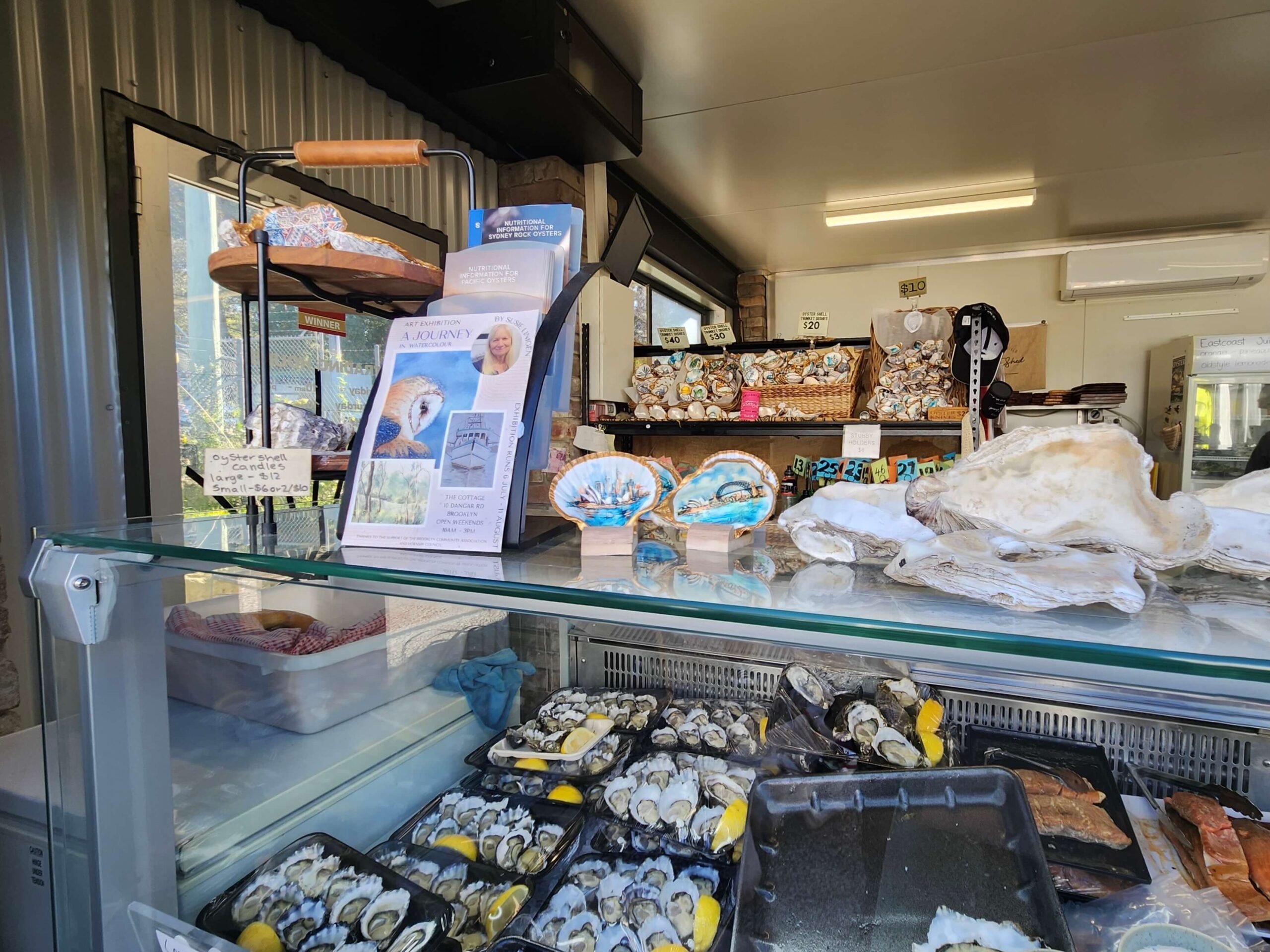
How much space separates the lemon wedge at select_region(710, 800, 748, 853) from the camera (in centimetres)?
89

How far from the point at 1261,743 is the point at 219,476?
1440 millimetres

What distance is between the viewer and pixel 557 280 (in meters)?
0.88

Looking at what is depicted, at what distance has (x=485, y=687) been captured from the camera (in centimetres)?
120

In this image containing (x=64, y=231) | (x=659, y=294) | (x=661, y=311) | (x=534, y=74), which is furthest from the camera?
(x=661, y=311)

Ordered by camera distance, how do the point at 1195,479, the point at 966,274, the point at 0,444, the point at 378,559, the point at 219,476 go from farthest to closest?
the point at 966,274 < the point at 1195,479 < the point at 0,444 < the point at 219,476 < the point at 378,559

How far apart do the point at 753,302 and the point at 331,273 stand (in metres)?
5.31

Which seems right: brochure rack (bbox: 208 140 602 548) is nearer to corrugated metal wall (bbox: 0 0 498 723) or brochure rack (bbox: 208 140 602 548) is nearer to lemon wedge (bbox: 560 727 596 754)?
A: lemon wedge (bbox: 560 727 596 754)

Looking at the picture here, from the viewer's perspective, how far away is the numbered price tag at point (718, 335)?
114 inches

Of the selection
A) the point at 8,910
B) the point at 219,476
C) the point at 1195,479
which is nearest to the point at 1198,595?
the point at 219,476

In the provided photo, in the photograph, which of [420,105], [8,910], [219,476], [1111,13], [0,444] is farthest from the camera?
[420,105]

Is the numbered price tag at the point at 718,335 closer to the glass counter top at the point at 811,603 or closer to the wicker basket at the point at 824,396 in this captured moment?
the wicker basket at the point at 824,396

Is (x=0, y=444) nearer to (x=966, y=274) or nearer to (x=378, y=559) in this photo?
(x=378, y=559)

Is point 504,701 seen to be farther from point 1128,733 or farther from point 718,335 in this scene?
point 718,335

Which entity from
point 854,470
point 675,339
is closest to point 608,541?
point 854,470
